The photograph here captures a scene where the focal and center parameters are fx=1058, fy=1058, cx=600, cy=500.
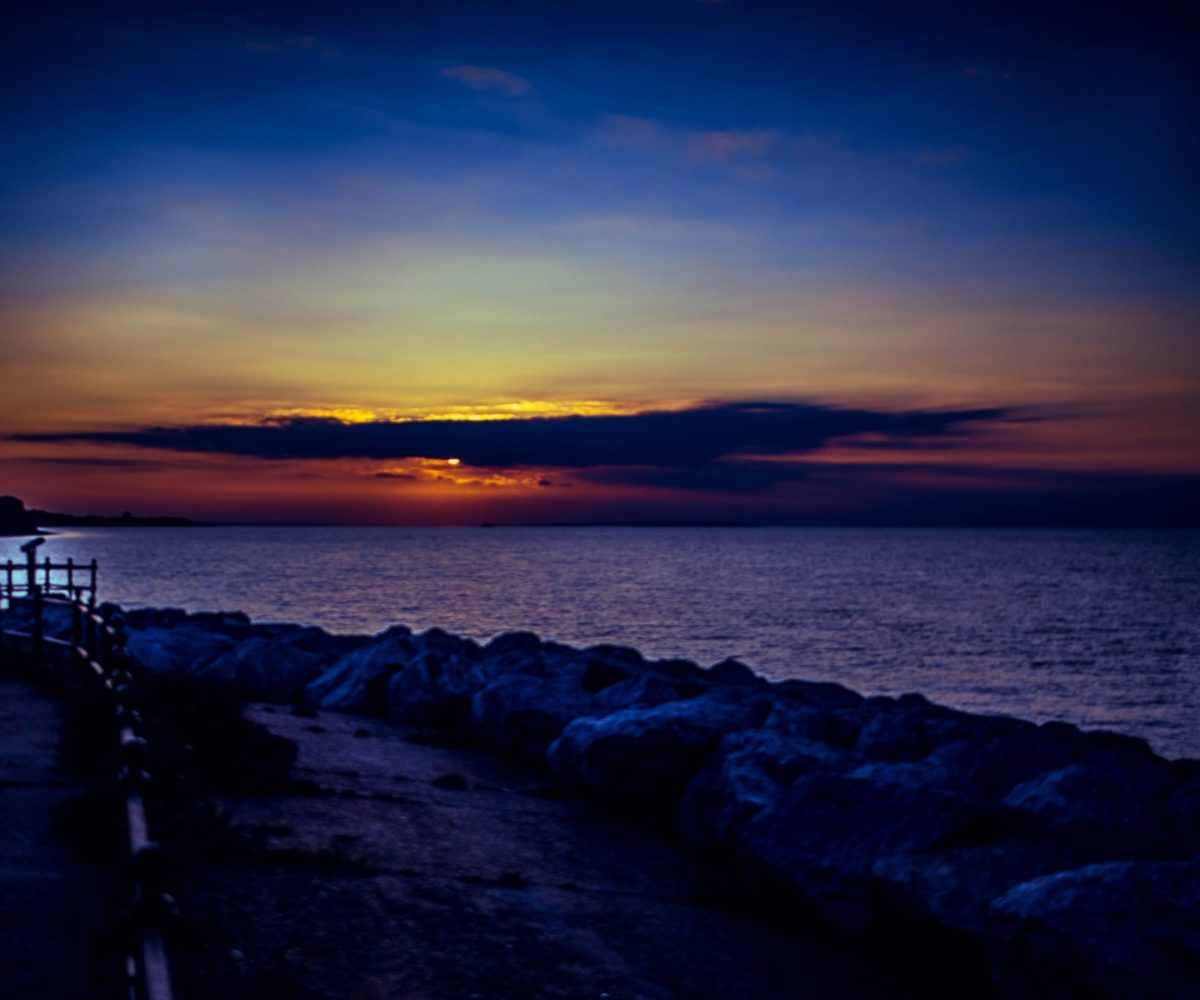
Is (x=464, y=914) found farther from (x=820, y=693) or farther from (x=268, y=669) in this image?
(x=820, y=693)

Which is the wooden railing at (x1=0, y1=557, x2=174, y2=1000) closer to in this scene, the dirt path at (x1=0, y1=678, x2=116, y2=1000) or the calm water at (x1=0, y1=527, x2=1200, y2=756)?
the dirt path at (x1=0, y1=678, x2=116, y2=1000)

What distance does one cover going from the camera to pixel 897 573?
398 feet

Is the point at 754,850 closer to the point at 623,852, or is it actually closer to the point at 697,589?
the point at 623,852

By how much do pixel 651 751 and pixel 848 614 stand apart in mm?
57401

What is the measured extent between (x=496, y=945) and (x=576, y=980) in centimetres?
80

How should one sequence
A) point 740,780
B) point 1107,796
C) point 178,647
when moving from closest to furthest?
point 1107,796, point 740,780, point 178,647

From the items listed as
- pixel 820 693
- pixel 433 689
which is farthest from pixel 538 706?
pixel 820 693

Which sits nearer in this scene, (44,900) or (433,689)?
(44,900)

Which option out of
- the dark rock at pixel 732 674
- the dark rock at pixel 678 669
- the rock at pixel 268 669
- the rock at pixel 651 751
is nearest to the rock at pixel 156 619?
the rock at pixel 268 669

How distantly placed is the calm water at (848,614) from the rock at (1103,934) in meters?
26.2

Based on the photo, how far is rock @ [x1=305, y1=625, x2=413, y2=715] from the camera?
68.7ft

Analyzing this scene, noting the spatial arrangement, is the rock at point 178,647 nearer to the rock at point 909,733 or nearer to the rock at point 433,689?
the rock at point 433,689

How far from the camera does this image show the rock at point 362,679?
2094cm

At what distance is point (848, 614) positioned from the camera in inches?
2712
